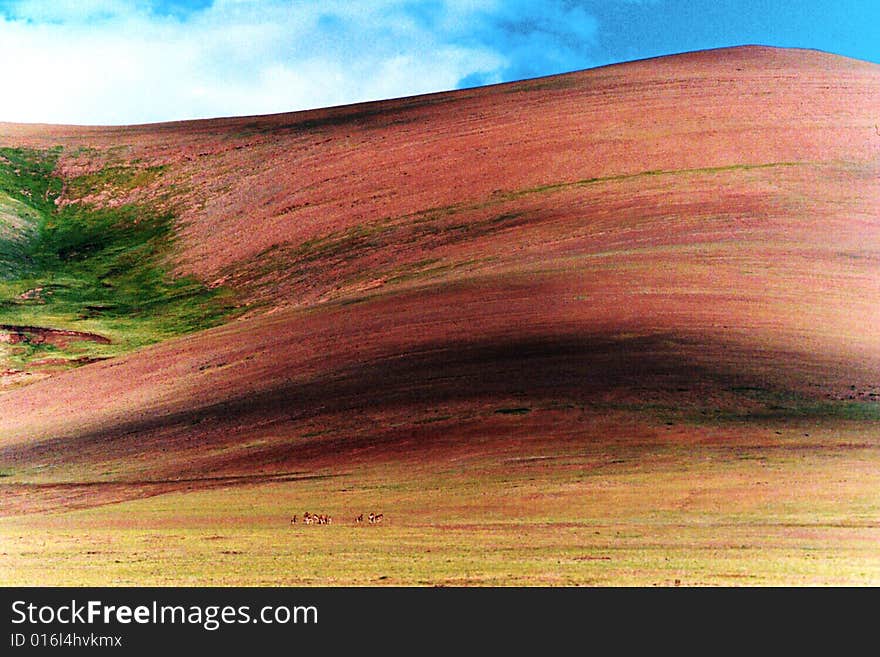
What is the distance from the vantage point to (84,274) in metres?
63.4

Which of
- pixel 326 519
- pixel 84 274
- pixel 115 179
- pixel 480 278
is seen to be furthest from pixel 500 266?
pixel 115 179

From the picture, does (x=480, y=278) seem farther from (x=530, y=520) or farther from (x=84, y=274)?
(x=84, y=274)

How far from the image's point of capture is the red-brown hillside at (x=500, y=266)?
113ft

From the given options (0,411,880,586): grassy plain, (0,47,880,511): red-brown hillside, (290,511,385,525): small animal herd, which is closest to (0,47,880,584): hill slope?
(0,47,880,511): red-brown hillside

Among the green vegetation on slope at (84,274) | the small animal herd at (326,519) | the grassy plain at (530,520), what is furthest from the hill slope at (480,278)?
the small animal herd at (326,519)

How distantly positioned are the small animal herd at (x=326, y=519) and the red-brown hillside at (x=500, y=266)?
5247mm

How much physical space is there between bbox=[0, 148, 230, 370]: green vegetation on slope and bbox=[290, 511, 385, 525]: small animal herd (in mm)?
25874

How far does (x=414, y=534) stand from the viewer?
2447 centimetres

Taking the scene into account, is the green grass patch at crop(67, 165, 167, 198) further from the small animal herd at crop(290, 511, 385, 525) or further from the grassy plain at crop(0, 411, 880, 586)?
the small animal herd at crop(290, 511, 385, 525)

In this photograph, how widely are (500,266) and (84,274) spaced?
1096 inches

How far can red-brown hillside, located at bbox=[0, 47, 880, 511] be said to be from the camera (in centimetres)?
3447

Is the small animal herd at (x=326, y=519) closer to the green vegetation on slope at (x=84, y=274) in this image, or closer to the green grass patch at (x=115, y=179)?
the green vegetation on slope at (x=84, y=274)

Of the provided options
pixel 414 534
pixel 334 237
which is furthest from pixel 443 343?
pixel 334 237
